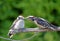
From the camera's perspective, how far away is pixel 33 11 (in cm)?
454

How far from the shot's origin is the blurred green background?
446 centimetres

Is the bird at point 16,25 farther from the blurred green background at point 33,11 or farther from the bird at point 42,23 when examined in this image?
the blurred green background at point 33,11

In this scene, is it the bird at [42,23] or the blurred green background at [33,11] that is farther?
the blurred green background at [33,11]

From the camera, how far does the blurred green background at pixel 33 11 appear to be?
4.46m

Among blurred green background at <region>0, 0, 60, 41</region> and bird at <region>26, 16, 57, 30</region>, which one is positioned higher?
blurred green background at <region>0, 0, 60, 41</region>

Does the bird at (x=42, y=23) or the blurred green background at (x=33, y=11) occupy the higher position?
the blurred green background at (x=33, y=11)

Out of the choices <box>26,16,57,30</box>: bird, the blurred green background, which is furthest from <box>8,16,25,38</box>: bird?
the blurred green background

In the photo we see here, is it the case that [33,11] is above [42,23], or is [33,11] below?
above

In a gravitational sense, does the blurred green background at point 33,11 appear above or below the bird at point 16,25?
above

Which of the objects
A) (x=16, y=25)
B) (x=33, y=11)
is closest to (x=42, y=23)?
(x=16, y=25)

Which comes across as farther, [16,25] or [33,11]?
[33,11]

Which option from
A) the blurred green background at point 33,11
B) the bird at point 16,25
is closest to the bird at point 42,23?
the bird at point 16,25

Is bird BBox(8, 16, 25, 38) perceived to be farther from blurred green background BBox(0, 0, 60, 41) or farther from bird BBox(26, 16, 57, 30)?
blurred green background BBox(0, 0, 60, 41)

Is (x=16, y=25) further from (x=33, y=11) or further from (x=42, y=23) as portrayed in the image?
(x=33, y=11)
